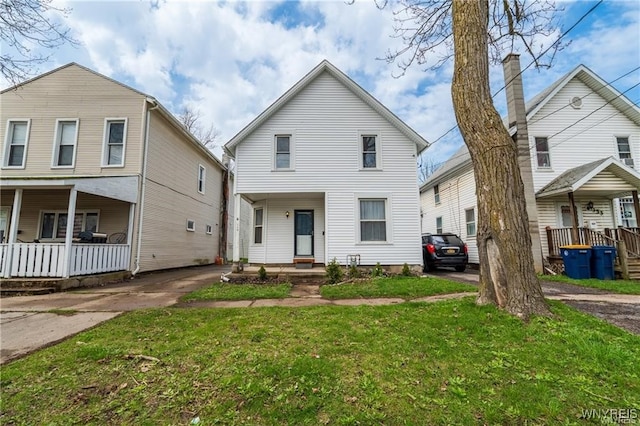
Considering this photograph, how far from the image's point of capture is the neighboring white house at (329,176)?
10.6 meters

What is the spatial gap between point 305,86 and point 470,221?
9.96m

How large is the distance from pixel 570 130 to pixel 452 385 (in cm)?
1461

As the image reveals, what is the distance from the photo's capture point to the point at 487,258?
4.61 meters

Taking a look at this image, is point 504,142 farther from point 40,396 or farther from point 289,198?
point 289,198

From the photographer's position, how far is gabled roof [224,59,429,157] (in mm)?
10875

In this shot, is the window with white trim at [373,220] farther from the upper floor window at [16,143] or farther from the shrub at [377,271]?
the upper floor window at [16,143]

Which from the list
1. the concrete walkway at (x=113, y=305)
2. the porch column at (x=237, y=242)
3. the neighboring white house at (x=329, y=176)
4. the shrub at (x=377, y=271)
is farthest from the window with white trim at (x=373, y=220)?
the porch column at (x=237, y=242)

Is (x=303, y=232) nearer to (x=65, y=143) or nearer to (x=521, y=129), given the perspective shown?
(x=521, y=129)

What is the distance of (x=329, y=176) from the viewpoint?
1084cm

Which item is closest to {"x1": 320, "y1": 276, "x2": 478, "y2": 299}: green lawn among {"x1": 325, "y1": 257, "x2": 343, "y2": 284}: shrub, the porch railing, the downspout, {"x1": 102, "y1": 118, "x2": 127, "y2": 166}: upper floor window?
{"x1": 325, "y1": 257, "x2": 343, "y2": 284}: shrub

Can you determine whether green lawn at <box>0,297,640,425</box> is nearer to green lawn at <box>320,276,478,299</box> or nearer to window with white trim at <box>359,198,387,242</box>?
green lawn at <box>320,276,478,299</box>

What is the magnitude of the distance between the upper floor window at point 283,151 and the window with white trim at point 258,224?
205 cm

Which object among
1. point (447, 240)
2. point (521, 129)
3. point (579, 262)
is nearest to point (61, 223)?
point (447, 240)

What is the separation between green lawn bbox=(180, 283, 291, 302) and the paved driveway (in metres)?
0.54
